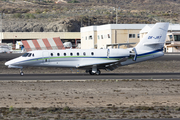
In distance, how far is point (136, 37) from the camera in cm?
8256

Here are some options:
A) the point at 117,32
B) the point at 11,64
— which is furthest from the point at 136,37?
the point at 11,64

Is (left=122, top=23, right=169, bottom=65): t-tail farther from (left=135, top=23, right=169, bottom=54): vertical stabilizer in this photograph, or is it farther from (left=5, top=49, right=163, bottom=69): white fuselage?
(left=5, top=49, right=163, bottom=69): white fuselage

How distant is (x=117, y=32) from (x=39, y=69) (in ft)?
142

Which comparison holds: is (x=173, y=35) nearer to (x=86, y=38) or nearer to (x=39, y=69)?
(x=86, y=38)

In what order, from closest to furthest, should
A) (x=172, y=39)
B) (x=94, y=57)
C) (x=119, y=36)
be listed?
(x=94, y=57) → (x=172, y=39) → (x=119, y=36)

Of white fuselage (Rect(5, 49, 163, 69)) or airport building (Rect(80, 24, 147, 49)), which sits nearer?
white fuselage (Rect(5, 49, 163, 69))

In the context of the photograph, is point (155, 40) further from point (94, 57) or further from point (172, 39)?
point (172, 39)

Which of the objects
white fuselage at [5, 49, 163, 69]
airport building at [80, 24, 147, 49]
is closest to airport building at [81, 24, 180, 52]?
airport building at [80, 24, 147, 49]

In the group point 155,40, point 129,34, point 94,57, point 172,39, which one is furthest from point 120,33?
point 94,57

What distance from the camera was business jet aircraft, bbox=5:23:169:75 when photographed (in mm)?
33562

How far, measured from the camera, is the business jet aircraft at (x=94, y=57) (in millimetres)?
33562

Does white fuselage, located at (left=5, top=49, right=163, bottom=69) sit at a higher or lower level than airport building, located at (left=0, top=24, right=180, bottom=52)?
lower

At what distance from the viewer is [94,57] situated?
3447 centimetres

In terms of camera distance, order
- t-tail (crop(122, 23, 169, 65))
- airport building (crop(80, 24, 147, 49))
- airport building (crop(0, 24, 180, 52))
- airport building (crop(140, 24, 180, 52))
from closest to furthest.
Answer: t-tail (crop(122, 23, 169, 65)), airport building (crop(140, 24, 180, 52)), airport building (crop(0, 24, 180, 52)), airport building (crop(80, 24, 147, 49))
